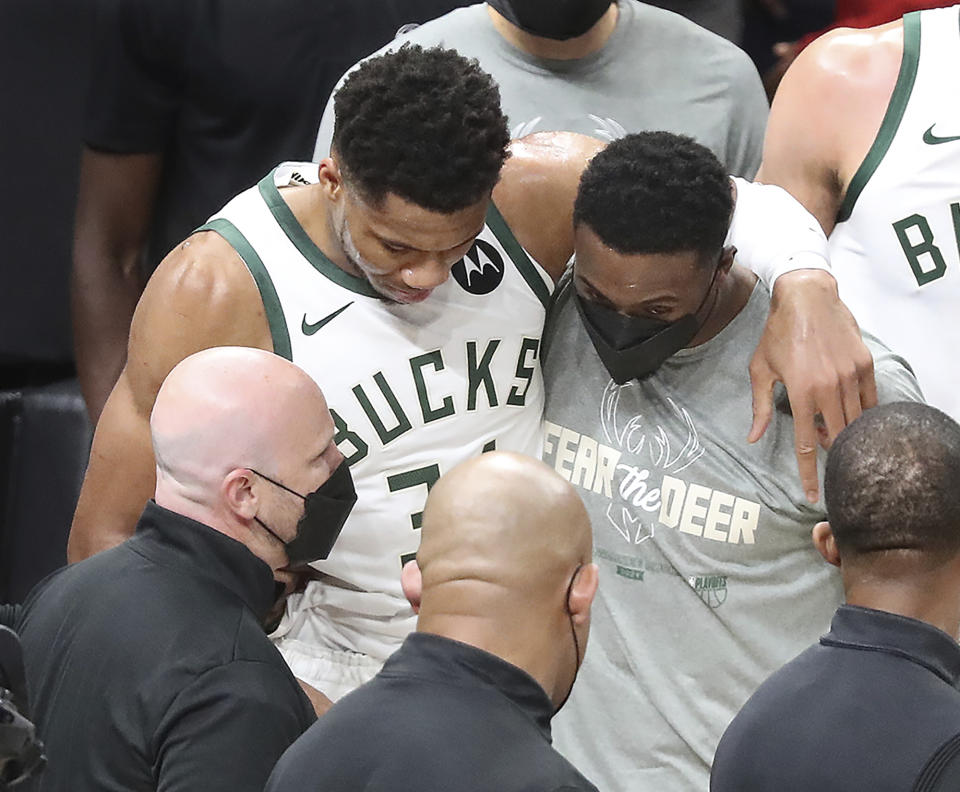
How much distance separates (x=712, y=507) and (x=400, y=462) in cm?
47

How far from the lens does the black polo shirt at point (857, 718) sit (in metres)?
1.74

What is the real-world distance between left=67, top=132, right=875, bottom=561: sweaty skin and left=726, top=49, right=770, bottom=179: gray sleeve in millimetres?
535

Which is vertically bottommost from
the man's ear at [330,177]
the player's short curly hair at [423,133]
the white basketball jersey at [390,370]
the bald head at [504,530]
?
the white basketball jersey at [390,370]

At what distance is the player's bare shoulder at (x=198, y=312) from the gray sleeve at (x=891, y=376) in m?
0.90

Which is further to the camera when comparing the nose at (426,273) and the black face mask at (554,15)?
the black face mask at (554,15)

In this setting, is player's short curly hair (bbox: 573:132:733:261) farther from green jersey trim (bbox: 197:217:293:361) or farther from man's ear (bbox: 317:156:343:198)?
green jersey trim (bbox: 197:217:293:361)

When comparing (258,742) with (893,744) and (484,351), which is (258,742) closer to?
(893,744)

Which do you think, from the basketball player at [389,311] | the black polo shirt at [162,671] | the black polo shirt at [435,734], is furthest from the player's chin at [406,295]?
the black polo shirt at [435,734]

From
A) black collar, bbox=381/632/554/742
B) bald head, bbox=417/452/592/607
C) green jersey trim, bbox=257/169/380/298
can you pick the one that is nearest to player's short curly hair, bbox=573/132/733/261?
green jersey trim, bbox=257/169/380/298

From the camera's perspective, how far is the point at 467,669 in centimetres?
178

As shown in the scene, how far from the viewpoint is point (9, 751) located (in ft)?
5.60

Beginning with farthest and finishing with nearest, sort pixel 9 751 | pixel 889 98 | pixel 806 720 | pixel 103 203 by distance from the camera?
pixel 103 203
pixel 889 98
pixel 806 720
pixel 9 751

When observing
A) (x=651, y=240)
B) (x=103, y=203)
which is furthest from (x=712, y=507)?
(x=103, y=203)

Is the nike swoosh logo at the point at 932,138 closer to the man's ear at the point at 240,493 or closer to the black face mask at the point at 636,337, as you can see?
the black face mask at the point at 636,337
